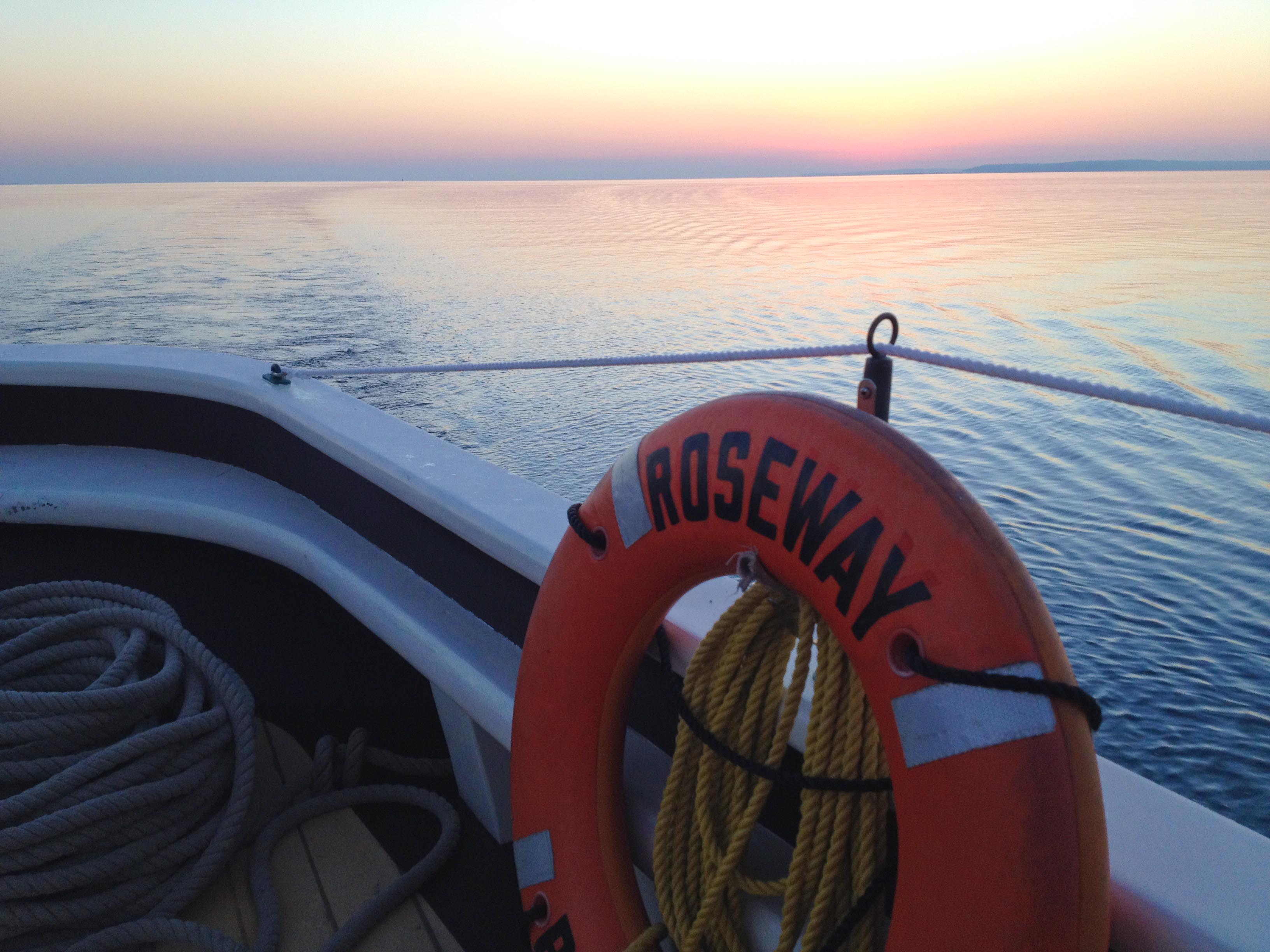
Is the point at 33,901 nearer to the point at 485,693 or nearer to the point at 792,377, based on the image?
the point at 485,693

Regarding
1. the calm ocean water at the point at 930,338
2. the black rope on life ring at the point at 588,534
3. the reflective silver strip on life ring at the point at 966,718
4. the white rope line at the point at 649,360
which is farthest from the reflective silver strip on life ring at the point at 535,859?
the calm ocean water at the point at 930,338

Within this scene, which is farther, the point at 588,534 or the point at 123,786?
the point at 123,786

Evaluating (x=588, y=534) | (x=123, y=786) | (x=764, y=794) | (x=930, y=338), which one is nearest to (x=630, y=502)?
(x=588, y=534)

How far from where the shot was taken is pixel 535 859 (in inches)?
36.4

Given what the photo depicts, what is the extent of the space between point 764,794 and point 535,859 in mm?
296

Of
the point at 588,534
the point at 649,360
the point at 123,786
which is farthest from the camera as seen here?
the point at 649,360

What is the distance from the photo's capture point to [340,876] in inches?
49.4

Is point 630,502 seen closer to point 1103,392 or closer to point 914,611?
point 914,611

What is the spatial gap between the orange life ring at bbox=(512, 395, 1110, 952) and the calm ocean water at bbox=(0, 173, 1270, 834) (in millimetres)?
2264

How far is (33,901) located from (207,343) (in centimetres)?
969

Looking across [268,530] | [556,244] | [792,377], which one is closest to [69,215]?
[556,244]

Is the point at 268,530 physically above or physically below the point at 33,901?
above

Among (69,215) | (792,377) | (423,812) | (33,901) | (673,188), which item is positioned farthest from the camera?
(673,188)

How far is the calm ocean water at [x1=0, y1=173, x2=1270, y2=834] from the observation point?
10.4 feet
